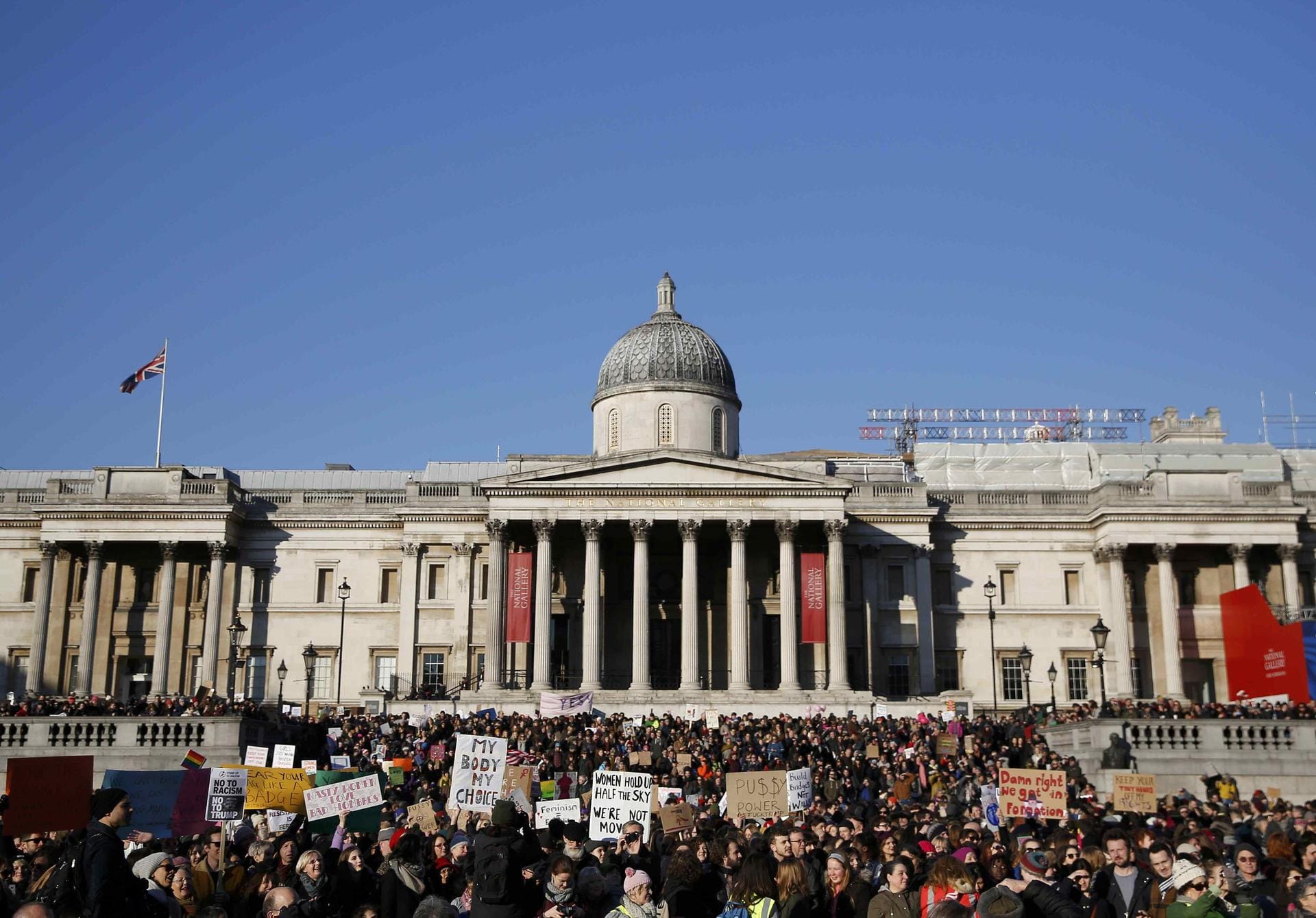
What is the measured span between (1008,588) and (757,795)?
44391 mm

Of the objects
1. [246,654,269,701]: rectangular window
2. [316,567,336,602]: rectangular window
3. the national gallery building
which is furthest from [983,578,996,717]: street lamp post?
[246,654,269,701]: rectangular window

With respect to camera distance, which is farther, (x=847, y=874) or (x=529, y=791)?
(x=529, y=791)

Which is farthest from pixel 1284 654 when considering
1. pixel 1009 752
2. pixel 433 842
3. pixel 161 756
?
pixel 433 842

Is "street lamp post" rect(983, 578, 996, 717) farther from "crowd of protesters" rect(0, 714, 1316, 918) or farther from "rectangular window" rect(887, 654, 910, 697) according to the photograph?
"crowd of protesters" rect(0, 714, 1316, 918)

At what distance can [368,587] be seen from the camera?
209ft

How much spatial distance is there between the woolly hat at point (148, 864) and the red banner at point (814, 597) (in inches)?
1702

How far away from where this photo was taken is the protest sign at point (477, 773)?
65.6ft

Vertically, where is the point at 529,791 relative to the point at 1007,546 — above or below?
below

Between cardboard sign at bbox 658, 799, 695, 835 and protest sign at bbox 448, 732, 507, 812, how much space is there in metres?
2.42

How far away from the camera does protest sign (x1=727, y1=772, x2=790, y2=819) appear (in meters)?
22.1

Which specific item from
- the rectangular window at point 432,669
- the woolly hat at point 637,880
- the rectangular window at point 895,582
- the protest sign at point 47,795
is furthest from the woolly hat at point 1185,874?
the rectangular window at point 432,669

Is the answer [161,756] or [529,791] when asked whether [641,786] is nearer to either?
[529,791]

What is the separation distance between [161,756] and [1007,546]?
130ft

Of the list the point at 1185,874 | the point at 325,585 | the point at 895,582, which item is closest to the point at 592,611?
the point at 325,585
